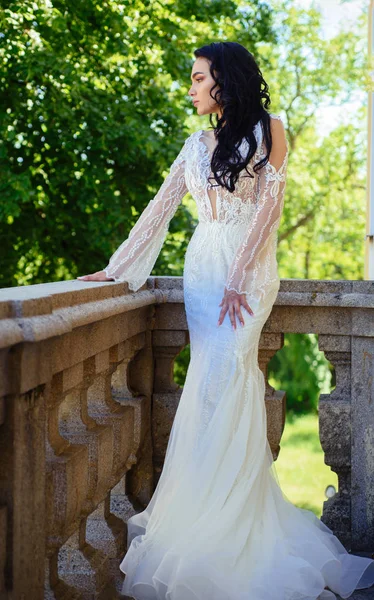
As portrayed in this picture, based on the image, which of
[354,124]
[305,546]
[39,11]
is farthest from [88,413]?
[354,124]

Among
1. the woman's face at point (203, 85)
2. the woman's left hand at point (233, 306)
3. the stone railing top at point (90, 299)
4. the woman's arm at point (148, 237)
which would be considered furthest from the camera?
the woman's arm at point (148, 237)

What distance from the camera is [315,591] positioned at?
119 inches

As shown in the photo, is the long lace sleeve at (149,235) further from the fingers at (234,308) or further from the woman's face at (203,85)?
the fingers at (234,308)

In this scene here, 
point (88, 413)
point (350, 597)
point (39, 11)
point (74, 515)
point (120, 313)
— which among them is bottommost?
point (350, 597)

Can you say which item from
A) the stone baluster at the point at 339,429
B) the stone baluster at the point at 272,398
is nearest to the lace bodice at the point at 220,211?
the stone baluster at the point at 272,398

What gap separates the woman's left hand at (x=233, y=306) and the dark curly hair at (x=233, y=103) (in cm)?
42

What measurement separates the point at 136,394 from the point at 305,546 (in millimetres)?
1039

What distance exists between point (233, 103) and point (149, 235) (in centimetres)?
66

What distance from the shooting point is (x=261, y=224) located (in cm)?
330

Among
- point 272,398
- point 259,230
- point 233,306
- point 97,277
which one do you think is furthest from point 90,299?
point 272,398

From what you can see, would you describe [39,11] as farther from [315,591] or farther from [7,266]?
[315,591]

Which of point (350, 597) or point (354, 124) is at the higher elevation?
point (354, 124)

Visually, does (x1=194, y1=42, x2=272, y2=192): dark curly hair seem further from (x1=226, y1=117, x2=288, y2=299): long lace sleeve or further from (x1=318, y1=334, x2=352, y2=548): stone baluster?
(x1=318, y1=334, x2=352, y2=548): stone baluster

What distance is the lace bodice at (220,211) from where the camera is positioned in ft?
10.8
